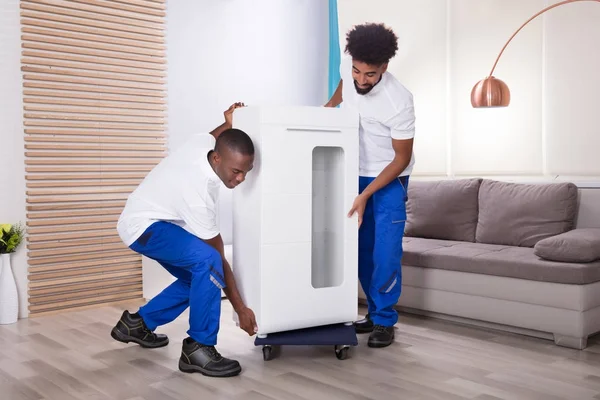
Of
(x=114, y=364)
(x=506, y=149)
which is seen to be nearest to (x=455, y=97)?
(x=506, y=149)

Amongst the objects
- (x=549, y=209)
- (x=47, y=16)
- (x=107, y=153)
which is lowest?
(x=549, y=209)

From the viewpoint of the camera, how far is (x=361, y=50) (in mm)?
2938

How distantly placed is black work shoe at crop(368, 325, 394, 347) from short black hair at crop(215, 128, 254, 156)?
1.06m

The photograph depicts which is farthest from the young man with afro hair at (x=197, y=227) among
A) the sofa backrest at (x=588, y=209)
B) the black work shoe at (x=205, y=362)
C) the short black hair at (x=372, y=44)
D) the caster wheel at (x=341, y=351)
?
the sofa backrest at (x=588, y=209)

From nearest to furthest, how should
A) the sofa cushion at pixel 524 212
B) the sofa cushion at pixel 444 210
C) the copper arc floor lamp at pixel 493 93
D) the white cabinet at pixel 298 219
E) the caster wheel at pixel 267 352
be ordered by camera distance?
the white cabinet at pixel 298 219, the caster wheel at pixel 267 352, the sofa cushion at pixel 524 212, the copper arc floor lamp at pixel 493 93, the sofa cushion at pixel 444 210

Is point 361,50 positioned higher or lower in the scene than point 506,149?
higher

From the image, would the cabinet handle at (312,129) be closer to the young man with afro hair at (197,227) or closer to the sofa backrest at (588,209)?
the young man with afro hair at (197,227)

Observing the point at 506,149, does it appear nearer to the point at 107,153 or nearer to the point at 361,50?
the point at 361,50

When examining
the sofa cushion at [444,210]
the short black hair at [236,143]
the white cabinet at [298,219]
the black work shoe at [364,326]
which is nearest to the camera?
the short black hair at [236,143]

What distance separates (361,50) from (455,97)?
1893 mm

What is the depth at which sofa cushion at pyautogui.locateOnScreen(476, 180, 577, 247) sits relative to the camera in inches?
143

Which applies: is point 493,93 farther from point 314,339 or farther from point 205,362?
point 205,362

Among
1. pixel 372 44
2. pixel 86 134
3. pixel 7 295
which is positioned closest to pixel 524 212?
pixel 372 44

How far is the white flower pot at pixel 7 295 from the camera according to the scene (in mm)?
3658
